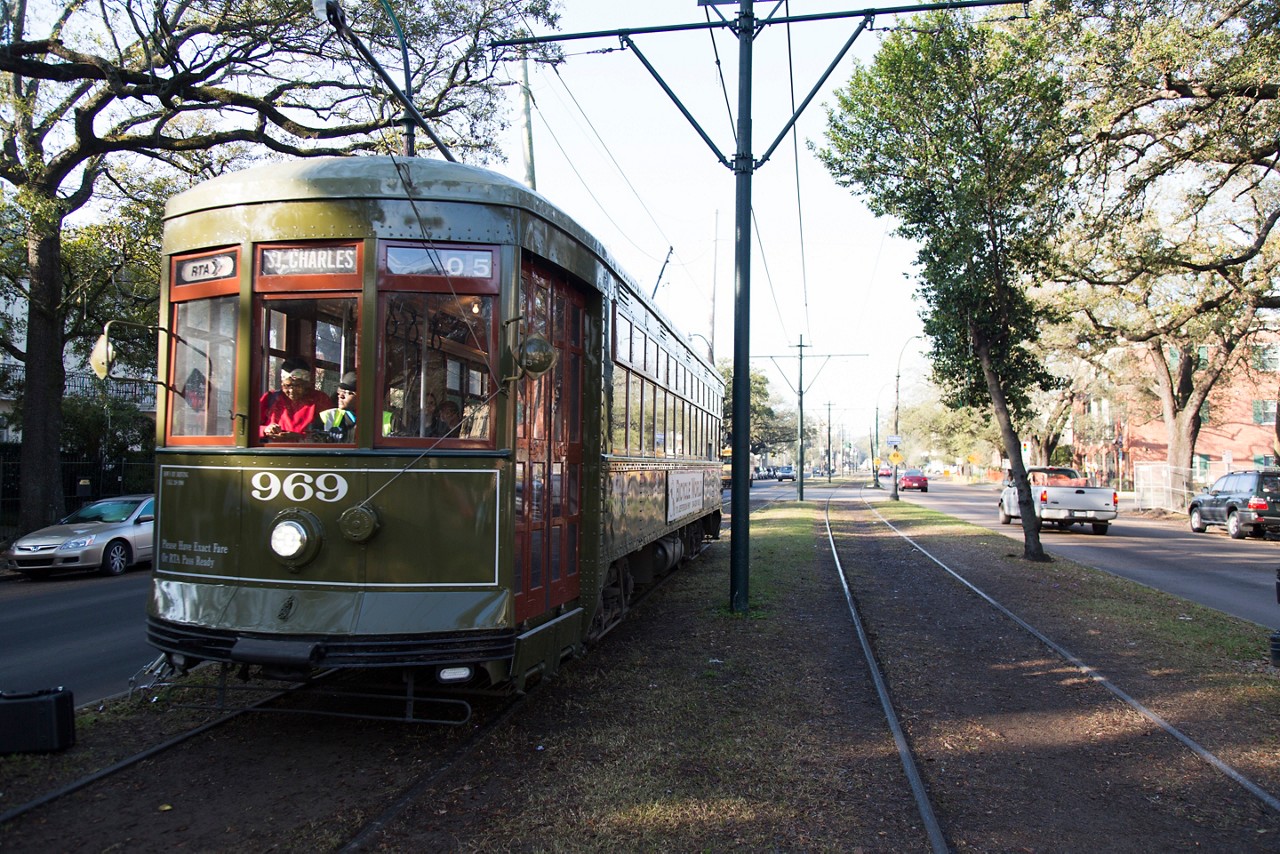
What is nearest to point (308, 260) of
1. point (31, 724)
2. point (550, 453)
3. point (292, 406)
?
point (292, 406)

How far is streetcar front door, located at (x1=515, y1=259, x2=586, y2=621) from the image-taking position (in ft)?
17.7

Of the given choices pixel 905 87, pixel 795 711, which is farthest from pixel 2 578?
pixel 905 87

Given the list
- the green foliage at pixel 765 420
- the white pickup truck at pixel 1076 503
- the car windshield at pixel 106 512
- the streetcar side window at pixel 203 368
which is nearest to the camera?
the streetcar side window at pixel 203 368

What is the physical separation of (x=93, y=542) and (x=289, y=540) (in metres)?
10.7

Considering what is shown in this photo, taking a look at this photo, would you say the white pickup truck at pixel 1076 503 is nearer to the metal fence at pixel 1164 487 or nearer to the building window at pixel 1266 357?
the metal fence at pixel 1164 487

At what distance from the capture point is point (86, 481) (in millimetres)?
19844

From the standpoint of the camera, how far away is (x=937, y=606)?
10.8 metres

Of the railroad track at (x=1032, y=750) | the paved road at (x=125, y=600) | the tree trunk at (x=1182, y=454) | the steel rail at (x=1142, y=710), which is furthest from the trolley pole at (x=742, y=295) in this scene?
the tree trunk at (x=1182, y=454)

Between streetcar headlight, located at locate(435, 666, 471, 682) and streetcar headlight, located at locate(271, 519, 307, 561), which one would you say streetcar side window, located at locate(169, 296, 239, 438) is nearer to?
streetcar headlight, located at locate(271, 519, 307, 561)

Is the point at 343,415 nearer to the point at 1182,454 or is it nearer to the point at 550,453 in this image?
the point at 550,453

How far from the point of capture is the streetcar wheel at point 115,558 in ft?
44.4

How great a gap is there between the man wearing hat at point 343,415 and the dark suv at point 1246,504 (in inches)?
905

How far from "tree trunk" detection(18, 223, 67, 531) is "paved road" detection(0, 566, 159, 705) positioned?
3.68 m

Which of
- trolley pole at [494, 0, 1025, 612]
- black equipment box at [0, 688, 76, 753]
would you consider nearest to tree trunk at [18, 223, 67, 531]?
trolley pole at [494, 0, 1025, 612]
